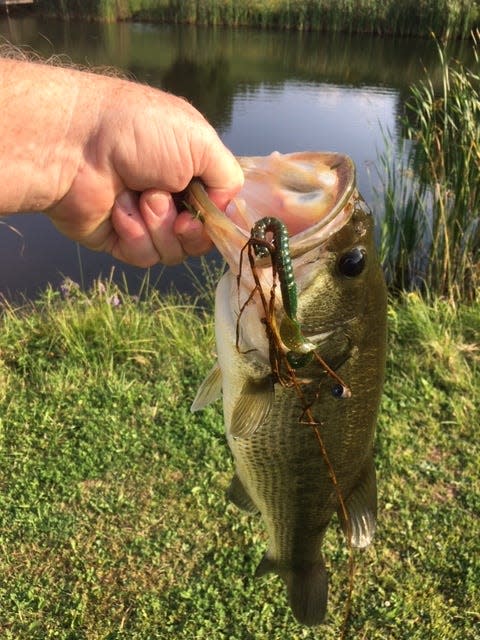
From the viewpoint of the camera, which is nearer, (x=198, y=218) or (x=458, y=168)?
(x=198, y=218)

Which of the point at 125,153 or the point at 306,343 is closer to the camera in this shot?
the point at 306,343

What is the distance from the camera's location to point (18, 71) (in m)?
1.70

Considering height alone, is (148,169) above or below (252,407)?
above

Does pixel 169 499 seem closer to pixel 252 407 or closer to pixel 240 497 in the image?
pixel 240 497

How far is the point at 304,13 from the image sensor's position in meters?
23.0

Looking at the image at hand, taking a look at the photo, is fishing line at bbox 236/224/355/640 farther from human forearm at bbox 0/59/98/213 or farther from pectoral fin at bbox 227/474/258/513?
human forearm at bbox 0/59/98/213

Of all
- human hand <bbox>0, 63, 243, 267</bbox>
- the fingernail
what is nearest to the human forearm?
human hand <bbox>0, 63, 243, 267</bbox>

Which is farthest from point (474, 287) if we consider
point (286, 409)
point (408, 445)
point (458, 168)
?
point (286, 409)

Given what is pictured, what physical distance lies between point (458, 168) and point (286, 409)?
4.10 m

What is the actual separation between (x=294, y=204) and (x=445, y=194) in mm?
4057

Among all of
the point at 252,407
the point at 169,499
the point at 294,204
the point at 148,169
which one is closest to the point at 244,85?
the point at 169,499

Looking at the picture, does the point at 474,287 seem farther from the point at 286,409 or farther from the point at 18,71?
the point at 18,71

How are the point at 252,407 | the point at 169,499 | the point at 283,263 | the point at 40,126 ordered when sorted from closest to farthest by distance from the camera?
the point at 283,263
the point at 252,407
the point at 40,126
the point at 169,499

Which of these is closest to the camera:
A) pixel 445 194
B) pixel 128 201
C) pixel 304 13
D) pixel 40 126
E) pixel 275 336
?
pixel 275 336
